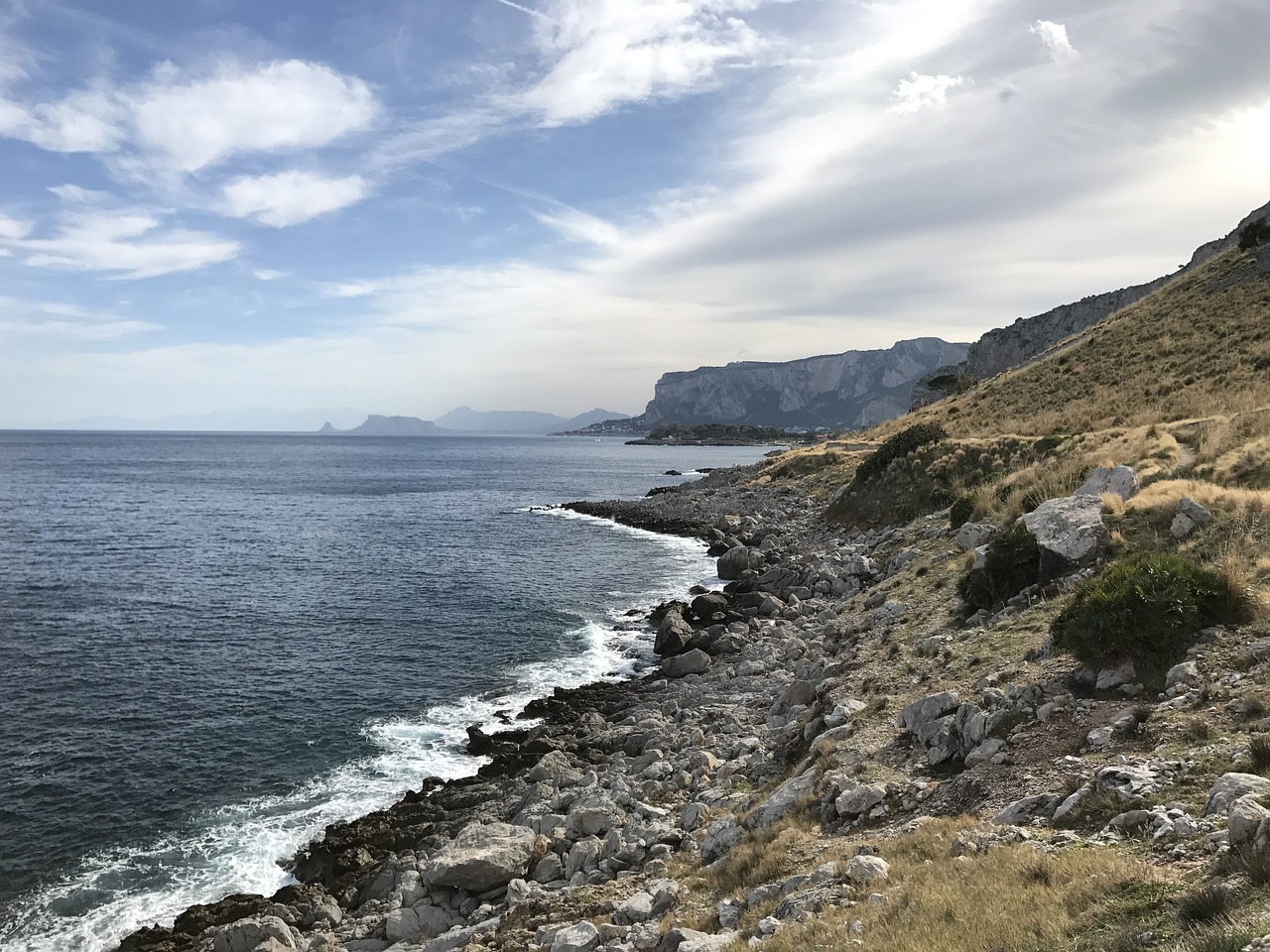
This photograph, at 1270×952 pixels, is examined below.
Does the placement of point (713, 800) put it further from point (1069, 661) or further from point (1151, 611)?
point (1151, 611)

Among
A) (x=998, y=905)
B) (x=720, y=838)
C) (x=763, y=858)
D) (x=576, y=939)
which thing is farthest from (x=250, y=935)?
(x=998, y=905)

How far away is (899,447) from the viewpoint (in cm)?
4944

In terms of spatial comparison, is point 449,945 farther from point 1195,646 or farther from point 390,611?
point 390,611

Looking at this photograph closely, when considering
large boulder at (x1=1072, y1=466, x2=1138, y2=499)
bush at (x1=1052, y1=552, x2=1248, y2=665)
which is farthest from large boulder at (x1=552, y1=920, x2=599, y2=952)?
large boulder at (x1=1072, y1=466, x2=1138, y2=499)

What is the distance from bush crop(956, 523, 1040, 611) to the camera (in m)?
17.3

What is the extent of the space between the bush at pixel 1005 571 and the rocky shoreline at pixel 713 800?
1.14 m

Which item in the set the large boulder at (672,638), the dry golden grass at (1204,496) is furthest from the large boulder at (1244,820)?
the large boulder at (672,638)

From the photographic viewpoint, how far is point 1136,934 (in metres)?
5.59

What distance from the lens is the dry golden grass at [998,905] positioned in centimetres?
604

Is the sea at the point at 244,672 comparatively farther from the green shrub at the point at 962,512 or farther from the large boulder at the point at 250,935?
the green shrub at the point at 962,512

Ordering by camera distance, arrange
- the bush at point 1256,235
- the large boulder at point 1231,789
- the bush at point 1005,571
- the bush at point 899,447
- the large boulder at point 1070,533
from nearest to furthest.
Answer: the large boulder at point 1231,789
the large boulder at point 1070,533
the bush at point 1005,571
the bush at point 899,447
the bush at point 1256,235

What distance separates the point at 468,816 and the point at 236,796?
723 centimetres

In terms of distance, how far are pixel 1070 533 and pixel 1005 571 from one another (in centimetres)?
173

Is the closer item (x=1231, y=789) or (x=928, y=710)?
(x=1231, y=789)
